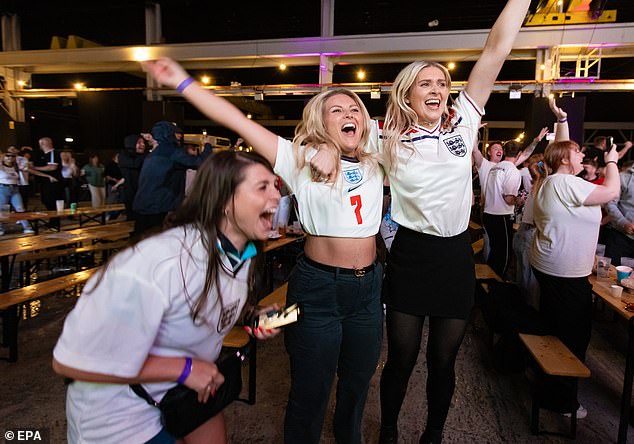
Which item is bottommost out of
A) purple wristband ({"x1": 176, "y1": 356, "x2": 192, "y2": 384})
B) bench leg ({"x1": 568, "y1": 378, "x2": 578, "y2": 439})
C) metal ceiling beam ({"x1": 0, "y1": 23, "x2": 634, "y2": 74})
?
bench leg ({"x1": 568, "y1": 378, "x2": 578, "y2": 439})

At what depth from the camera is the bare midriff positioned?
1.68 m

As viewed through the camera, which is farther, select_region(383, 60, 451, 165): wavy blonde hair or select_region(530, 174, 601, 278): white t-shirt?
select_region(530, 174, 601, 278): white t-shirt

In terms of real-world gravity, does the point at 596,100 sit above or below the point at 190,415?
above

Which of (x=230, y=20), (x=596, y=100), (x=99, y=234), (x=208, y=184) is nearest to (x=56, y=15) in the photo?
(x=230, y=20)

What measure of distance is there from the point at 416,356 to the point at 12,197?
870 cm

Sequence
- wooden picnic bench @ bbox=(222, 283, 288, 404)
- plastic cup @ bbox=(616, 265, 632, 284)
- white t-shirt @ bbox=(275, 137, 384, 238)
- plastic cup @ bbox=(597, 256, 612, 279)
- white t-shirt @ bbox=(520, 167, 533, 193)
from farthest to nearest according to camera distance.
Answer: white t-shirt @ bbox=(520, 167, 533, 193)
plastic cup @ bbox=(597, 256, 612, 279)
plastic cup @ bbox=(616, 265, 632, 284)
wooden picnic bench @ bbox=(222, 283, 288, 404)
white t-shirt @ bbox=(275, 137, 384, 238)

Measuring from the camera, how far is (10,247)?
3.94 m

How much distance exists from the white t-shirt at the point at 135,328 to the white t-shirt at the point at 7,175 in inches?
326

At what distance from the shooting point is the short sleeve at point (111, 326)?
1.00 m

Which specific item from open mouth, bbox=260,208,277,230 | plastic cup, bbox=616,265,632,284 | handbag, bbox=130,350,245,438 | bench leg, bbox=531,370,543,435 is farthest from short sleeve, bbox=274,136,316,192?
plastic cup, bbox=616,265,632,284

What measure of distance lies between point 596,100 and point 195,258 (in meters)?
20.6

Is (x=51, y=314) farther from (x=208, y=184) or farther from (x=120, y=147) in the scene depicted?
(x=120, y=147)

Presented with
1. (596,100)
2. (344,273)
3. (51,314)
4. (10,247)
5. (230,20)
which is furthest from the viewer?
(596,100)

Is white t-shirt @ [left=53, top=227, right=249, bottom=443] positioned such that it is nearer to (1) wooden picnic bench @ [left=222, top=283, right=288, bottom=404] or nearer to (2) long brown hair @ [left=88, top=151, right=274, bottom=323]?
(2) long brown hair @ [left=88, top=151, right=274, bottom=323]
